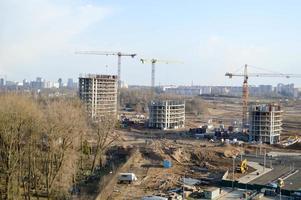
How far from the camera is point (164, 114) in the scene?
1884 inches

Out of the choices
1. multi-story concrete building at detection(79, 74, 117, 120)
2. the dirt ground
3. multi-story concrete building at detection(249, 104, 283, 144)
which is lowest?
the dirt ground

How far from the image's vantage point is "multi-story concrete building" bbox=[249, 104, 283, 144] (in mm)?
38125

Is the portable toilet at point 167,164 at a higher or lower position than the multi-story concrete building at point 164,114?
lower

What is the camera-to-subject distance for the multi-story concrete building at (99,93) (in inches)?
2083

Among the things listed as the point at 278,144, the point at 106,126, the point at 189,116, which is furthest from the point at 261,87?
the point at 106,126

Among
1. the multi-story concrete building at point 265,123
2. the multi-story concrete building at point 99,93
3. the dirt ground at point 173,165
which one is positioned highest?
the multi-story concrete building at point 99,93

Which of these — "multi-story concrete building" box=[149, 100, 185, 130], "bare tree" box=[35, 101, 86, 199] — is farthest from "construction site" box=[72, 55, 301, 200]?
"bare tree" box=[35, 101, 86, 199]

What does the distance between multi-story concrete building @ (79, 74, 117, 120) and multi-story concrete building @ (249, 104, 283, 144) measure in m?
18.1

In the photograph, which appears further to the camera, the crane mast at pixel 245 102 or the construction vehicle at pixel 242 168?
the crane mast at pixel 245 102

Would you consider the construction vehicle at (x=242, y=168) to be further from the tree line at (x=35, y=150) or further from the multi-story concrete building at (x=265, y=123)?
the multi-story concrete building at (x=265, y=123)

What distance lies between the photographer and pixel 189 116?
6762 cm

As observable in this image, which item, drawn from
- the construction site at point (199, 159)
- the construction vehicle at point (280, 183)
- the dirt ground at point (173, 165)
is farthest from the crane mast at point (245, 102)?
the construction vehicle at point (280, 183)

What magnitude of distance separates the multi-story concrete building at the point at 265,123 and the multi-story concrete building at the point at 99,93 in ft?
59.3

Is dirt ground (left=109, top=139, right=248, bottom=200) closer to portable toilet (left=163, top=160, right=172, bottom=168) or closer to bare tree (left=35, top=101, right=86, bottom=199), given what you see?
portable toilet (left=163, top=160, right=172, bottom=168)
